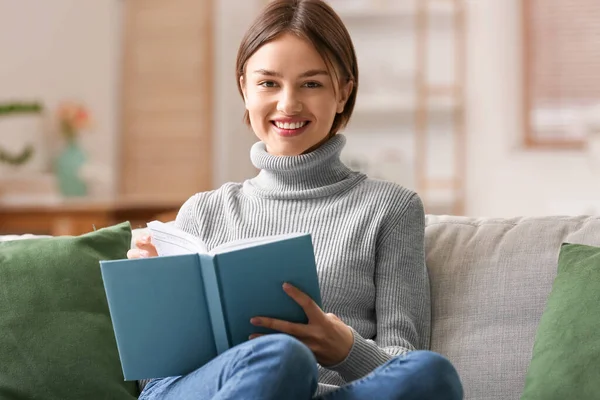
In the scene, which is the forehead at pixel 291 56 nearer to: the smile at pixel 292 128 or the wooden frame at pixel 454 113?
the smile at pixel 292 128

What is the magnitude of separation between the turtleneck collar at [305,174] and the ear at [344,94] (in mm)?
64

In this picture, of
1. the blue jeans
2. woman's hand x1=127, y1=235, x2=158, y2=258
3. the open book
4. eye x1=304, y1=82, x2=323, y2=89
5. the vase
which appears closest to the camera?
the blue jeans

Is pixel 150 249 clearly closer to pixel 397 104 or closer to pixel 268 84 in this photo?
pixel 268 84

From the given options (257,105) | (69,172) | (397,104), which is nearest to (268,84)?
(257,105)

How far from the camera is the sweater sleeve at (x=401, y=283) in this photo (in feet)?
5.77

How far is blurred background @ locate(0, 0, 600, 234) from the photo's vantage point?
5.76m

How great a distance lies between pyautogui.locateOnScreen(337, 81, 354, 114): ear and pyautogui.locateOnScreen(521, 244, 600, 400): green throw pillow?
1.89ft

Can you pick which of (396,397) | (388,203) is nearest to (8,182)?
(388,203)

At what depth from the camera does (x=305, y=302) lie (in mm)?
1465

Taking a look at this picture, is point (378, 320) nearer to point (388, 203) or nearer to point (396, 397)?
point (388, 203)

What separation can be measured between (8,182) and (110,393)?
276 cm

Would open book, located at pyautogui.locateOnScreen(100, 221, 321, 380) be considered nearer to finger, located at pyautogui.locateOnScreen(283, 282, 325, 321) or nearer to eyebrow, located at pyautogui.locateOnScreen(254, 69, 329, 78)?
finger, located at pyautogui.locateOnScreen(283, 282, 325, 321)

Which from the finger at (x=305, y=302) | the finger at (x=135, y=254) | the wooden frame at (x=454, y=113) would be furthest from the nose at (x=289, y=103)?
the wooden frame at (x=454, y=113)

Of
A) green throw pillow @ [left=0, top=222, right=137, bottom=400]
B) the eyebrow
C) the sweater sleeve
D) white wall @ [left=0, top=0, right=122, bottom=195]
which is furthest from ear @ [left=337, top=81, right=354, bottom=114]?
white wall @ [left=0, top=0, right=122, bottom=195]
